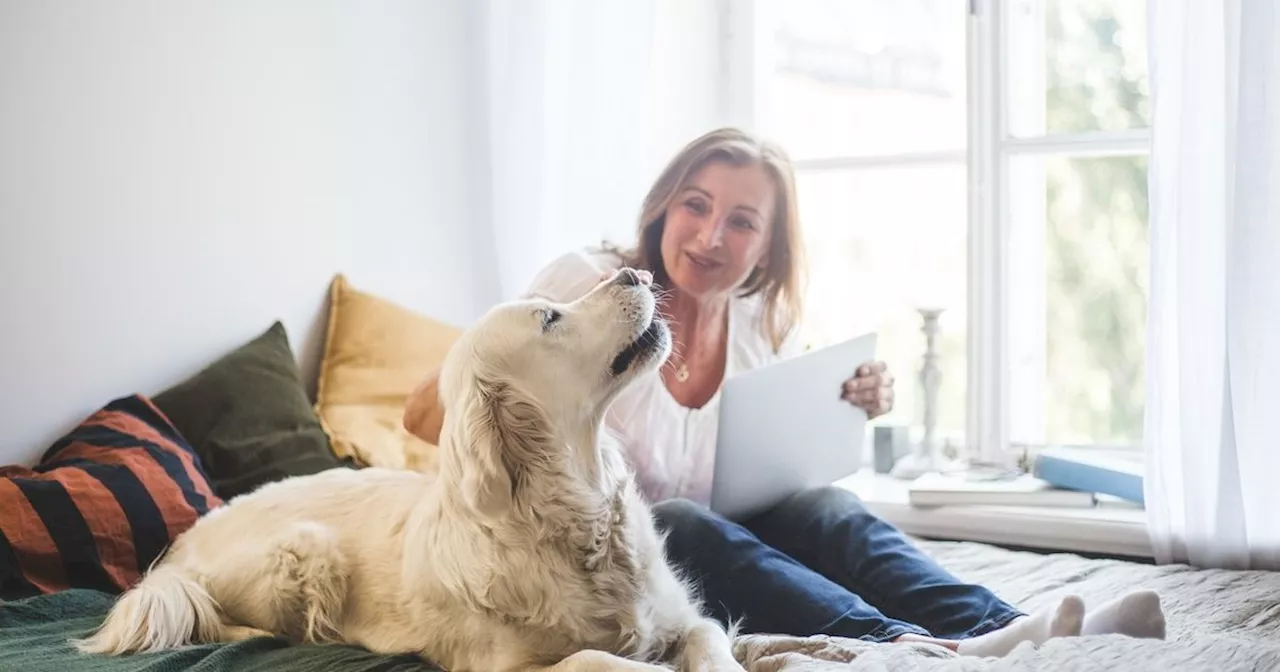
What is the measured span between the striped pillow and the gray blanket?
0.97 m

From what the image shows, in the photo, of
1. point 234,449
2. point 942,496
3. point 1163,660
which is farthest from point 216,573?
point 942,496

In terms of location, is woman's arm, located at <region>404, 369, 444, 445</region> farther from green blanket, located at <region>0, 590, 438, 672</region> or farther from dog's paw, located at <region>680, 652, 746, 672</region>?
dog's paw, located at <region>680, 652, 746, 672</region>

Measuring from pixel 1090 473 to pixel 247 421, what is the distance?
1.67 m

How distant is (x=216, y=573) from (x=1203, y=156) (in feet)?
5.91

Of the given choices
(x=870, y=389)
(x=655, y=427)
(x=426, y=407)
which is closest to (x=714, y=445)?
(x=655, y=427)

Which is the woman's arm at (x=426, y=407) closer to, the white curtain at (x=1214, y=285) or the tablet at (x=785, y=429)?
the tablet at (x=785, y=429)

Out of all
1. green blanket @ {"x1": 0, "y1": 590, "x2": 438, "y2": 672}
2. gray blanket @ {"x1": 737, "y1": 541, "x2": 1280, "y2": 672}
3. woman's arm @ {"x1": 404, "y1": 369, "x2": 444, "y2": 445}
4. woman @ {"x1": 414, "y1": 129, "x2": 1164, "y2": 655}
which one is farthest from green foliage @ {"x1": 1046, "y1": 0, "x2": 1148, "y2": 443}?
green blanket @ {"x1": 0, "y1": 590, "x2": 438, "y2": 672}

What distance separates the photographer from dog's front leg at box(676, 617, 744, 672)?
59.2 inches

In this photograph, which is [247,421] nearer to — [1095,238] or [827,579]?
[827,579]

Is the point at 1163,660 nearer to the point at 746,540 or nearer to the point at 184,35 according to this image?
the point at 746,540

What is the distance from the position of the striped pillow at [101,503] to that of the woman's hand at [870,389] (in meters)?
1.13

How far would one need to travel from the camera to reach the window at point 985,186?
2.75 m

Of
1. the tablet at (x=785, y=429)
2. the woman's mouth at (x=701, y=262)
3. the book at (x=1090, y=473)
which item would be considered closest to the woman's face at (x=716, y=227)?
the woman's mouth at (x=701, y=262)

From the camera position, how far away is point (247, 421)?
7.54ft
